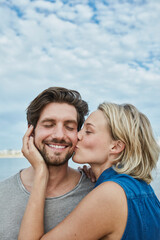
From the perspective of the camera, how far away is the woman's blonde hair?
2.54 meters

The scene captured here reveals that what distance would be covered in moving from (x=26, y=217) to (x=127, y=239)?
3.10ft

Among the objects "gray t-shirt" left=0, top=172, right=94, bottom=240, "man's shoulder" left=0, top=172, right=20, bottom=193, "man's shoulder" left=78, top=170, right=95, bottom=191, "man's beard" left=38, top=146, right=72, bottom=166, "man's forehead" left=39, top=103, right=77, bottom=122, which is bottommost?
"gray t-shirt" left=0, top=172, right=94, bottom=240

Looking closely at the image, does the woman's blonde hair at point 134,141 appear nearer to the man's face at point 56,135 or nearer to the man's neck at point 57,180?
the man's face at point 56,135

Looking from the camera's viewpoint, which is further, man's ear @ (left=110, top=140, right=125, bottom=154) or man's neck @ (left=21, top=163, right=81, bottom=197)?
man's neck @ (left=21, top=163, right=81, bottom=197)

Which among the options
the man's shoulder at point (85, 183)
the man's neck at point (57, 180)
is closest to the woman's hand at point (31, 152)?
the man's neck at point (57, 180)

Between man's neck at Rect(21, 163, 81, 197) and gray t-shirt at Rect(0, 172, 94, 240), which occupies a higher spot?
man's neck at Rect(21, 163, 81, 197)

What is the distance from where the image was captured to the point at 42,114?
3.34 metres

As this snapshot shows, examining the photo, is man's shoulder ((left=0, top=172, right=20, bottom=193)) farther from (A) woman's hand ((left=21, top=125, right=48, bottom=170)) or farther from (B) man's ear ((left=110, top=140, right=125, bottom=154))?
(B) man's ear ((left=110, top=140, right=125, bottom=154))

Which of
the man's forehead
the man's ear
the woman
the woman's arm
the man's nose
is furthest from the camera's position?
the man's forehead

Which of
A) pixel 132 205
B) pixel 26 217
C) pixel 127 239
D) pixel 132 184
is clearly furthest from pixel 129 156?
pixel 26 217

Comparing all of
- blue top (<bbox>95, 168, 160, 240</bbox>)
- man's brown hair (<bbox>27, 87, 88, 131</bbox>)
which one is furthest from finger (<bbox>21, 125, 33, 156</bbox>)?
blue top (<bbox>95, 168, 160, 240</bbox>)

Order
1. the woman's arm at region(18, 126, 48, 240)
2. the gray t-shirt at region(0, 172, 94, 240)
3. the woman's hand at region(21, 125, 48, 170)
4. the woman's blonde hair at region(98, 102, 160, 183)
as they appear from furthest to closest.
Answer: the woman's hand at region(21, 125, 48, 170) → the gray t-shirt at region(0, 172, 94, 240) → the woman's blonde hair at region(98, 102, 160, 183) → the woman's arm at region(18, 126, 48, 240)

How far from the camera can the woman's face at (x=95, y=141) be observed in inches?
108

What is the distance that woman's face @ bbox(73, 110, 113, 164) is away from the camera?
273 centimetres
